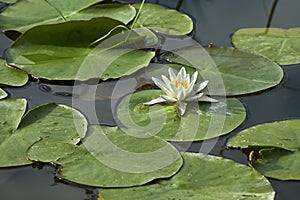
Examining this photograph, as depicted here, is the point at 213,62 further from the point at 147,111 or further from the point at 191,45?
the point at 147,111

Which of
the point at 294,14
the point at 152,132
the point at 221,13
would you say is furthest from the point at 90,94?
the point at 294,14

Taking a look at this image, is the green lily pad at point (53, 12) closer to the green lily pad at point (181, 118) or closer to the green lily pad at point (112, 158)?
the green lily pad at point (181, 118)

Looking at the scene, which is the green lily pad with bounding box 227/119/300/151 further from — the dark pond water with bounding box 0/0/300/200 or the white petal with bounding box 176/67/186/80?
the white petal with bounding box 176/67/186/80

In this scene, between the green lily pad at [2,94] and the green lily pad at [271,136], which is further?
the green lily pad at [2,94]

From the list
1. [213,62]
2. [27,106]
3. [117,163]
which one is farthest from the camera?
[213,62]

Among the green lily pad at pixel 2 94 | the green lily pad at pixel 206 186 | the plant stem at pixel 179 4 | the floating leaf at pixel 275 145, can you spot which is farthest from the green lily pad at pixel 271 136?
the plant stem at pixel 179 4

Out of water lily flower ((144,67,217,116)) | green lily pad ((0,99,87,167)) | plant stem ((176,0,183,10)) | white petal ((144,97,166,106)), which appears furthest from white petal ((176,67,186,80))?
plant stem ((176,0,183,10))

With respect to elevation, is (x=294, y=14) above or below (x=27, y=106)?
above
